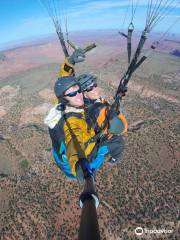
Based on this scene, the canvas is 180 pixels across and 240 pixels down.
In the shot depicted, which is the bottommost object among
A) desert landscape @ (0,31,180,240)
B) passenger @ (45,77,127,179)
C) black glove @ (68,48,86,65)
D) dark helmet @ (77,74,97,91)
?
desert landscape @ (0,31,180,240)

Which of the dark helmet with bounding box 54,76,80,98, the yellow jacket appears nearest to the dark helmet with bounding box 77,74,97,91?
the dark helmet with bounding box 54,76,80,98

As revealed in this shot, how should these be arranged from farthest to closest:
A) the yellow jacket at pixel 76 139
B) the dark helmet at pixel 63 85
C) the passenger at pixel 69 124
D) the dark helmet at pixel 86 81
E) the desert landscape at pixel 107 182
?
the desert landscape at pixel 107 182 < the dark helmet at pixel 86 81 < the dark helmet at pixel 63 85 < the passenger at pixel 69 124 < the yellow jacket at pixel 76 139

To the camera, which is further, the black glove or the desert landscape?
the desert landscape

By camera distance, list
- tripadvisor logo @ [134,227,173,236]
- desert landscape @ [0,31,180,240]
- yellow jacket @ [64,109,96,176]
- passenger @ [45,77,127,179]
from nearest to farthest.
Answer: yellow jacket @ [64,109,96,176], passenger @ [45,77,127,179], tripadvisor logo @ [134,227,173,236], desert landscape @ [0,31,180,240]

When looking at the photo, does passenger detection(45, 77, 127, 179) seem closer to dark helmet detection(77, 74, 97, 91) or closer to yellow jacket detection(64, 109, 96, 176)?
yellow jacket detection(64, 109, 96, 176)

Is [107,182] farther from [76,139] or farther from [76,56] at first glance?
[76,139]

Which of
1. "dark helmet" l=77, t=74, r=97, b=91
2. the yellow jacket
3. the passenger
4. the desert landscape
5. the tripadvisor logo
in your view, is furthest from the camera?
the desert landscape

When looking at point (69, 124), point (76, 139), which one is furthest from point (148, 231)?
point (76, 139)

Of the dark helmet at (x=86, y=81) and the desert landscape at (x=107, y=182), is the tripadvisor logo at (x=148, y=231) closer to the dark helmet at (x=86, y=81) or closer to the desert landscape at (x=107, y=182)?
the desert landscape at (x=107, y=182)

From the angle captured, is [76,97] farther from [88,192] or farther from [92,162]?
[88,192]

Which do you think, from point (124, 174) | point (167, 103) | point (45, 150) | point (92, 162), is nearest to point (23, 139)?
point (45, 150)

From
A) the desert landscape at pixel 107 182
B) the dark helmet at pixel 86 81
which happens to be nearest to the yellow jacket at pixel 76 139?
the dark helmet at pixel 86 81

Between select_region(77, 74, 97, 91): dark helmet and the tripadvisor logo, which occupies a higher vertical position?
select_region(77, 74, 97, 91): dark helmet
